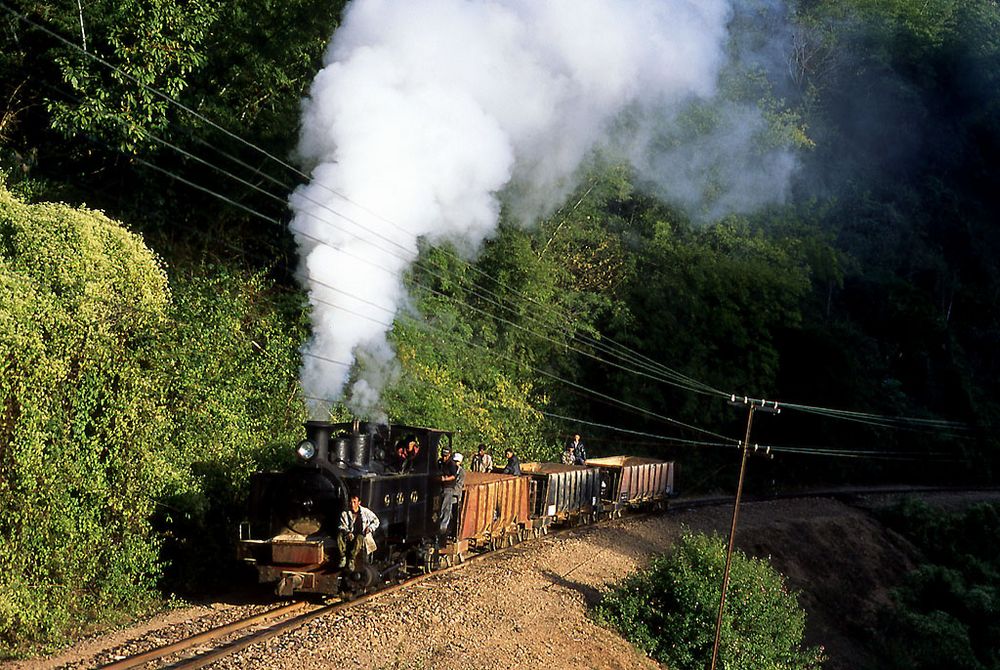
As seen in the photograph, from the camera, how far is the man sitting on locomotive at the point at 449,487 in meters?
15.7

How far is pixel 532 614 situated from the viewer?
15.1 meters

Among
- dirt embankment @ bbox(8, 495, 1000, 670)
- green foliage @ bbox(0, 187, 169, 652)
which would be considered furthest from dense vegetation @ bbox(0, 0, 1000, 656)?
dirt embankment @ bbox(8, 495, 1000, 670)

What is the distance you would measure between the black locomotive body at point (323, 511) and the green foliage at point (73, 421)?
5.79ft

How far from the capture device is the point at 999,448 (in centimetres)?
4734

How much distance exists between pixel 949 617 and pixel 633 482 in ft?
26.2

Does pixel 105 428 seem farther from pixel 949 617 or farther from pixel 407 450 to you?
pixel 949 617

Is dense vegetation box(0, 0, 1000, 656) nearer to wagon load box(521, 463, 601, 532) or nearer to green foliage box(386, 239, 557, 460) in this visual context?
green foliage box(386, 239, 557, 460)

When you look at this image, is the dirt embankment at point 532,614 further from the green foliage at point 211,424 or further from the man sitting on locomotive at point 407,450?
the man sitting on locomotive at point 407,450

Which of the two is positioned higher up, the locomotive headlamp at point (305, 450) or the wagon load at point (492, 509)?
the locomotive headlamp at point (305, 450)

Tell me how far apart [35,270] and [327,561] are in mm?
5452

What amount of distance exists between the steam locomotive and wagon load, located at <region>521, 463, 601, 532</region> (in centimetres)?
198

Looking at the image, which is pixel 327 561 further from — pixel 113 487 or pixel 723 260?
pixel 723 260

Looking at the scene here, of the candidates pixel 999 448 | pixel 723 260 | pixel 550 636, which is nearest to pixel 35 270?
pixel 550 636

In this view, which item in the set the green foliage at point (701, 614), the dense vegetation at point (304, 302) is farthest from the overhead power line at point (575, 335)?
the green foliage at point (701, 614)
